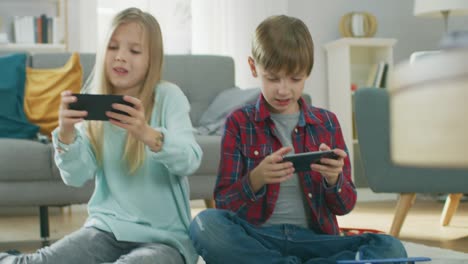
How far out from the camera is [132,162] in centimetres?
141

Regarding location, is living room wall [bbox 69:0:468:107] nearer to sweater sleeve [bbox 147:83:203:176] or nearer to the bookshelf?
the bookshelf

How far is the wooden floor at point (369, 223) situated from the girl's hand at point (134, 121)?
3.92 feet

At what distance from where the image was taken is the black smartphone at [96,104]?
1.28m

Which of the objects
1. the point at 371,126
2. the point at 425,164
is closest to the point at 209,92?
the point at 371,126

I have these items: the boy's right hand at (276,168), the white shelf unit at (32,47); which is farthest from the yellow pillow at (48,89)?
the boy's right hand at (276,168)

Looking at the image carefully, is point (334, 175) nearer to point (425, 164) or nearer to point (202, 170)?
point (425, 164)

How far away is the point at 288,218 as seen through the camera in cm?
140

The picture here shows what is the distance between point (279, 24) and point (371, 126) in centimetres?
102

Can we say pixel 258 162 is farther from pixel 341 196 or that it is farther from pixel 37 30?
pixel 37 30

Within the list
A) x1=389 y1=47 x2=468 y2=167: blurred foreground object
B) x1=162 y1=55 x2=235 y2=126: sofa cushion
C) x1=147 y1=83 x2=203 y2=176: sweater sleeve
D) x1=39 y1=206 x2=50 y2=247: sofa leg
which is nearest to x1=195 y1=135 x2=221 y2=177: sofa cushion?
x1=162 y1=55 x2=235 y2=126: sofa cushion

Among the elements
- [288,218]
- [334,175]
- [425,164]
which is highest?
[425,164]

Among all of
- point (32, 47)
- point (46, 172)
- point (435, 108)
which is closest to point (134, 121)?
point (435, 108)

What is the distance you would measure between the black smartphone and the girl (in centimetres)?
1

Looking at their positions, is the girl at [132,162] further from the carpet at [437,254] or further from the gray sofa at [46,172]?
the gray sofa at [46,172]
